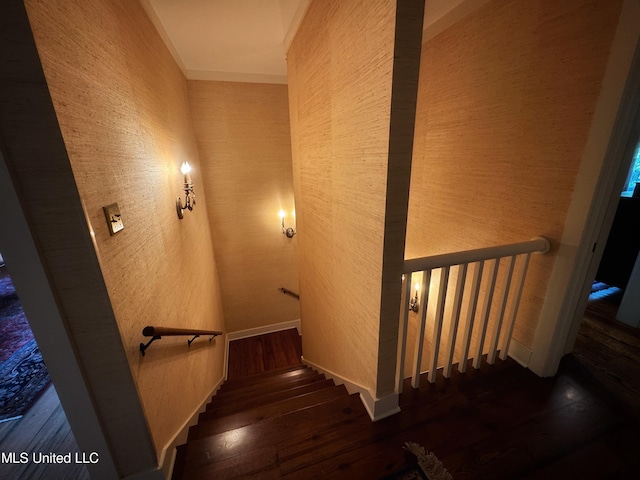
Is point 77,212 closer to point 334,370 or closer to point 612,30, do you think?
point 334,370

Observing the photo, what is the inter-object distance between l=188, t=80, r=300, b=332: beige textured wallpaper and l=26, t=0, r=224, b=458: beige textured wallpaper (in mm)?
1142

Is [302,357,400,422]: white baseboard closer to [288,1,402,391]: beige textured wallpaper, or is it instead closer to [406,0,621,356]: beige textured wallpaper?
[288,1,402,391]: beige textured wallpaper

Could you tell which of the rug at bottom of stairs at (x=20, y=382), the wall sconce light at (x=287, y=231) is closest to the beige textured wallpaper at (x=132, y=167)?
the rug at bottom of stairs at (x=20, y=382)

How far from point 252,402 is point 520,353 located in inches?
76.1

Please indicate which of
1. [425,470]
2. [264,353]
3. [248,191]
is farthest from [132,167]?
[264,353]

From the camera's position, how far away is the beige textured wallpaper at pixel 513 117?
1221mm

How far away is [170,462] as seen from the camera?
1.18 metres

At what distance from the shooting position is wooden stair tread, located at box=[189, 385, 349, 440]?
141cm

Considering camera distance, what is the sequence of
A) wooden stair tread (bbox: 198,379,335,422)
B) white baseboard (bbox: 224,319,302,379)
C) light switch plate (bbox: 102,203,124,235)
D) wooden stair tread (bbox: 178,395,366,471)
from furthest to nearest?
white baseboard (bbox: 224,319,302,379)
wooden stair tread (bbox: 198,379,335,422)
wooden stair tread (bbox: 178,395,366,471)
light switch plate (bbox: 102,203,124,235)

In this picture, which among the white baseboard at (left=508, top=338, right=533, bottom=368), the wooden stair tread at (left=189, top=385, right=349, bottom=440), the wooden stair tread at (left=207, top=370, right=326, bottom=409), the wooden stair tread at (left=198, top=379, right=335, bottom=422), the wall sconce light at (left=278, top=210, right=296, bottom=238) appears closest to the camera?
the wooden stair tread at (left=189, top=385, right=349, bottom=440)

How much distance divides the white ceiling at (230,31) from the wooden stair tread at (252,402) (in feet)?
9.03

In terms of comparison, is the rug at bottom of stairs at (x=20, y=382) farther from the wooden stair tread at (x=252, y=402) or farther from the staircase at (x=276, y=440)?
the staircase at (x=276, y=440)

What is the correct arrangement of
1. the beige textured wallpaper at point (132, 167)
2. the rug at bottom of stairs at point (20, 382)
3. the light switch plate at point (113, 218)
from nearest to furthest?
the beige textured wallpaper at point (132, 167)
the light switch plate at point (113, 218)
the rug at bottom of stairs at point (20, 382)

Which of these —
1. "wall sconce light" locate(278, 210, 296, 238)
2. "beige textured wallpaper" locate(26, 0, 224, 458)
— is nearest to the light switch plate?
"beige textured wallpaper" locate(26, 0, 224, 458)
